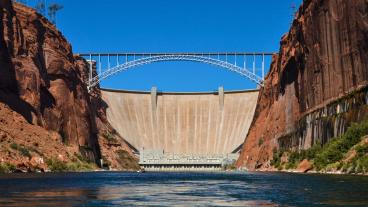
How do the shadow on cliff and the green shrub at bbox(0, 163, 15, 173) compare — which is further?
the shadow on cliff

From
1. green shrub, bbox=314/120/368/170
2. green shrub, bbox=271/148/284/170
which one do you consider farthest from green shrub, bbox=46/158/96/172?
green shrub, bbox=314/120/368/170

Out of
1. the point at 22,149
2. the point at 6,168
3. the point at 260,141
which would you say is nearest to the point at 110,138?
the point at 260,141

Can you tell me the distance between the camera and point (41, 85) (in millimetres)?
123125

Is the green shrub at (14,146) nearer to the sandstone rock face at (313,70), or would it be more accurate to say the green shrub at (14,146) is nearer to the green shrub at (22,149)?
the green shrub at (22,149)

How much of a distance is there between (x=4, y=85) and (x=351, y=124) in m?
60.8

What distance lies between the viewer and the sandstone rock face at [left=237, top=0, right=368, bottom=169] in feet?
297

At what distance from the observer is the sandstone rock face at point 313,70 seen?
297ft

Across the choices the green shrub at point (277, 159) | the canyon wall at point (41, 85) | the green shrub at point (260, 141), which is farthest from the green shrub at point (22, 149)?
the green shrub at point (260, 141)

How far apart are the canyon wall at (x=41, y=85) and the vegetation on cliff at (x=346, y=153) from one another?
4540 cm

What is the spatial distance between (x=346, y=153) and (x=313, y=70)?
32.6 m

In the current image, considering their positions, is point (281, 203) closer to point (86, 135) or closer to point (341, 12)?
point (341, 12)

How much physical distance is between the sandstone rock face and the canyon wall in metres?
42.0

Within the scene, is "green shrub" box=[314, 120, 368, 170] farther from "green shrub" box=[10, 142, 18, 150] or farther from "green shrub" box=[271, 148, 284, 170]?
"green shrub" box=[10, 142, 18, 150]

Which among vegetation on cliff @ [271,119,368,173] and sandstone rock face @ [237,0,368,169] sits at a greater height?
sandstone rock face @ [237,0,368,169]
